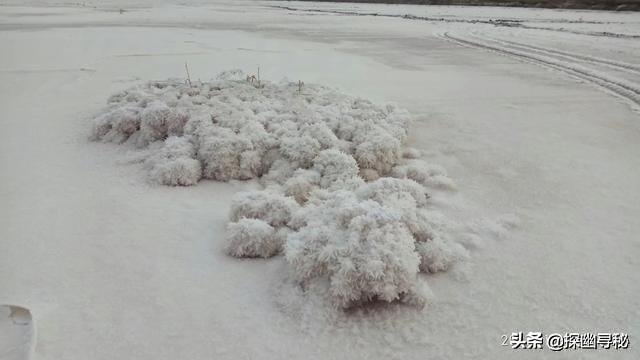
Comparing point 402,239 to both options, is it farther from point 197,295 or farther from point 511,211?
point 511,211

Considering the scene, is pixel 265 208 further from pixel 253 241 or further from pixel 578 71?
pixel 578 71

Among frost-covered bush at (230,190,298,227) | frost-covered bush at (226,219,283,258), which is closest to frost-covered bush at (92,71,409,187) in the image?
frost-covered bush at (230,190,298,227)

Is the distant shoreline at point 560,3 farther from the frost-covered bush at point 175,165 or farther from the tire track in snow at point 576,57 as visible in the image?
the frost-covered bush at point 175,165

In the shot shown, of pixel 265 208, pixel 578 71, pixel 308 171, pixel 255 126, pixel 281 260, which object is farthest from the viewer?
pixel 578 71

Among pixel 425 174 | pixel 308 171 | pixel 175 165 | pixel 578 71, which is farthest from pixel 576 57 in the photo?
pixel 175 165

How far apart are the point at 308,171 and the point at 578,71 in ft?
24.9

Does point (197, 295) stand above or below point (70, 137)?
below

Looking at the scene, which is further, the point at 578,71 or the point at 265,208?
the point at 578,71

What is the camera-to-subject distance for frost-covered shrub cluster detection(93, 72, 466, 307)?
257 centimetres

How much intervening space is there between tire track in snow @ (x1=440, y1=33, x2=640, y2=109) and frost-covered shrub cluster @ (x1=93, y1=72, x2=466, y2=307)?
4217 millimetres

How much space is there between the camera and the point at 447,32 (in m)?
16.4

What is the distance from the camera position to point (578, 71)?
30.8 feet

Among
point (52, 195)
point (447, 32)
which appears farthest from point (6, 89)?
point (447, 32)

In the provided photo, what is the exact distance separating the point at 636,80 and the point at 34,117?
30.1ft
